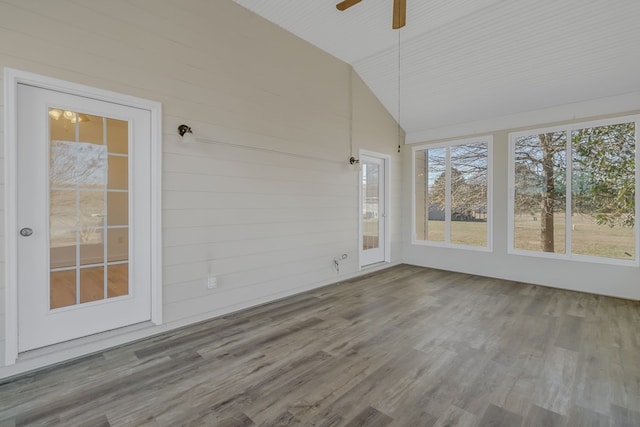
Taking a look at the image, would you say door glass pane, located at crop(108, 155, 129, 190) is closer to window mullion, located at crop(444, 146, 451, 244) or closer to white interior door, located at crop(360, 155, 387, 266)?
white interior door, located at crop(360, 155, 387, 266)

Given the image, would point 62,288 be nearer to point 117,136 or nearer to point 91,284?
point 91,284

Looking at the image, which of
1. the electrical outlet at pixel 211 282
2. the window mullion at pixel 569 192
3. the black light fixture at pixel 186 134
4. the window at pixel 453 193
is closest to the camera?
the black light fixture at pixel 186 134

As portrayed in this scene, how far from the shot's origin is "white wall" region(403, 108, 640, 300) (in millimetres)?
4148

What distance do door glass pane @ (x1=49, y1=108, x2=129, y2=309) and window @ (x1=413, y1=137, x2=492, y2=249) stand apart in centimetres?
511

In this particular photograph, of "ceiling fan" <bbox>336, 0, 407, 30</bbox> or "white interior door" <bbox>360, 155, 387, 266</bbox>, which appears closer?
"ceiling fan" <bbox>336, 0, 407, 30</bbox>

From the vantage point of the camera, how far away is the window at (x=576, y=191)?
13.5 feet

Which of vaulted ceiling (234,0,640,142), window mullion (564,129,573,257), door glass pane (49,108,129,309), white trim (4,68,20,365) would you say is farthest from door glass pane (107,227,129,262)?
window mullion (564,129,573,257)

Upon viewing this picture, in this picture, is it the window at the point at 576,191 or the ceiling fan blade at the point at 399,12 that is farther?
the window at the point at 576,191

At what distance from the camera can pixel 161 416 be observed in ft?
5.86

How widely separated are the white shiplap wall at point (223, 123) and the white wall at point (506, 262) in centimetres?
208

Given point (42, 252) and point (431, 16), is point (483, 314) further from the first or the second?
point (42, 252)

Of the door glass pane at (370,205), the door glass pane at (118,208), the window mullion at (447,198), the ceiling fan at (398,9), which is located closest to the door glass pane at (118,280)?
the door glass pane at (118,208)

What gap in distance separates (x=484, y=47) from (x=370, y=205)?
2.92 metres

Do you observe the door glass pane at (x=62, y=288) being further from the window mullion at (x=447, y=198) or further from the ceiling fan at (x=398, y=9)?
the window mullion at (x=447, y=198)
